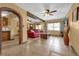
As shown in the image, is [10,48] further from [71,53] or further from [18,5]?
[71,53]

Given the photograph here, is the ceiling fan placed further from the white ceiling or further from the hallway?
the hallway

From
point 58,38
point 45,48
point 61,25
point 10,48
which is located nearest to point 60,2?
point 61,25

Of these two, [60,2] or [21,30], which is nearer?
[60,2]

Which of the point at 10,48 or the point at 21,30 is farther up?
the point at 21,30

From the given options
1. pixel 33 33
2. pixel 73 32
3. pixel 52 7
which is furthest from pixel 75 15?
pixel 33 33

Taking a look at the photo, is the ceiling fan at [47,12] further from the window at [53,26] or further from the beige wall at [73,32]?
the beige wall at [73,32]

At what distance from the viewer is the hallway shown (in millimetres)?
3049

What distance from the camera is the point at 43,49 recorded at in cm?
313

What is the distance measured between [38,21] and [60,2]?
2.17 feet

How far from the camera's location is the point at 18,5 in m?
3.07

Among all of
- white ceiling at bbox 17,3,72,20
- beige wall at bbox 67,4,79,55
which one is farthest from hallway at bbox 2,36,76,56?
white ceiling at bbox 17,3,72,20

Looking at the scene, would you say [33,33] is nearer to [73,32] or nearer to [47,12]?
[47,12]

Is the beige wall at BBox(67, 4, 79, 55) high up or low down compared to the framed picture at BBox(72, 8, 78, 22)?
down

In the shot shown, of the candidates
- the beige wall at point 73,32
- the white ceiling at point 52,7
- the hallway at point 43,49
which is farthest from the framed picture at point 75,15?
the hallway at point 43,49
